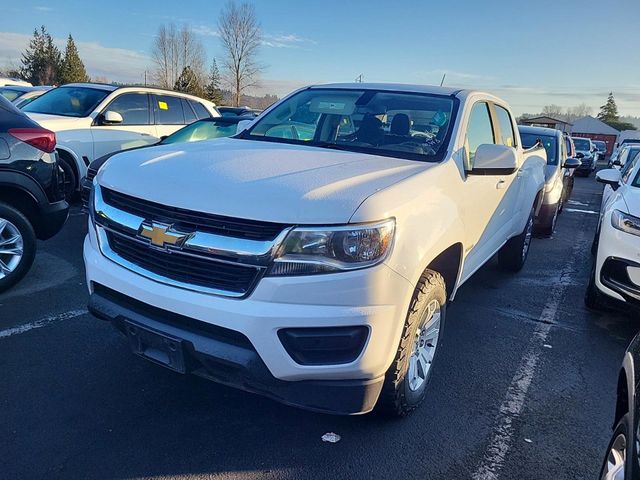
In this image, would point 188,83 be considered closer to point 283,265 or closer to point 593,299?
point 593,299

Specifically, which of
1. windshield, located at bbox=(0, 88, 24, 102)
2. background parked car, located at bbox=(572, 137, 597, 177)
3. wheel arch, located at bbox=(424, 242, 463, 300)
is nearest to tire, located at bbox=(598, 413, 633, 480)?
wheel arch, located at bbox=(424, 242, 463, 300)

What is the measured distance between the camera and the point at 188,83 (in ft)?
151

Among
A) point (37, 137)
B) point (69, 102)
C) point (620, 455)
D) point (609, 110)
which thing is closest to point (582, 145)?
point (69, 102)

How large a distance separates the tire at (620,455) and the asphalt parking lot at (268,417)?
638 mm

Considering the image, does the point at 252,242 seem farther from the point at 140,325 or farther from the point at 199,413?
the point at 199,413

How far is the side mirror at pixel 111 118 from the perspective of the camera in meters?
7.36

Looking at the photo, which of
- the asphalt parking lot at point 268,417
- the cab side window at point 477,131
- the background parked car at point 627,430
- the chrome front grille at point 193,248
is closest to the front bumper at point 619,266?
the asphalt parking lot at point 268,417

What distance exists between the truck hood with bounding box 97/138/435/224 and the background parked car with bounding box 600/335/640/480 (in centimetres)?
130

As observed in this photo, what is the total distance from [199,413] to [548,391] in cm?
233

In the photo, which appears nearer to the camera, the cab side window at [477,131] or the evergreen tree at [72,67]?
the cab side window at [477,131]

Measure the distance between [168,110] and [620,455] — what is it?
841cm

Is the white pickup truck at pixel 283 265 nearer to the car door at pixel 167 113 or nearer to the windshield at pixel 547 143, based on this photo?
the car door at pixel 167 113

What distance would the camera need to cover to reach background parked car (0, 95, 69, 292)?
4.12m

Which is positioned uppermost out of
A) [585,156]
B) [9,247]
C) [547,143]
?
[547,143]
